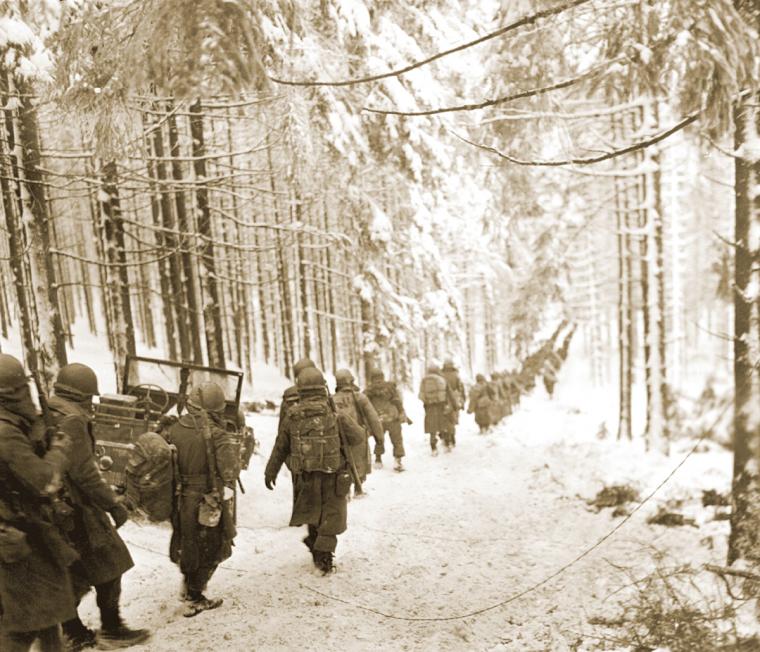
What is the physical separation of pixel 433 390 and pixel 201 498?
9016 mm

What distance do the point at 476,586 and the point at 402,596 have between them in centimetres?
84

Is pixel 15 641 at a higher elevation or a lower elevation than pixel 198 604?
higher

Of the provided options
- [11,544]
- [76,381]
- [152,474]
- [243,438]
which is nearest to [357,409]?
[243,438]

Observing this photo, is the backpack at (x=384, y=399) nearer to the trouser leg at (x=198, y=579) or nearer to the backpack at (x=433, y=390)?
the backpack at (x=433, y=390)

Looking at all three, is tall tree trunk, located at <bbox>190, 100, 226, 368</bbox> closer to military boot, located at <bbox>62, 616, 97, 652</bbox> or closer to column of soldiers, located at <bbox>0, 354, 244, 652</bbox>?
column of soldiers, located at <bbox>0, 354, 244, 652</bbox>

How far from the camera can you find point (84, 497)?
4.62m

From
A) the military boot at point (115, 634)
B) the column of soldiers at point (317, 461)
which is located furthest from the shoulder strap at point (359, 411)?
the military boot at point (115, 634)

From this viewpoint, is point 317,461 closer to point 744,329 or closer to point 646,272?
point 744,329

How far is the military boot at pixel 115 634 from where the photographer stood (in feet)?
16.1

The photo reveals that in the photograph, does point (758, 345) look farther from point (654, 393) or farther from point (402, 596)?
point (654, 393)

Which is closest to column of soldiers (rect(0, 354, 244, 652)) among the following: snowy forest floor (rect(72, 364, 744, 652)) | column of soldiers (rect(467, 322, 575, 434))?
snowy forest floor (rect(72, 364, 744, 652))

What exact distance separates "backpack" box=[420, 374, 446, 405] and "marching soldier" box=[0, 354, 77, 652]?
415 inches

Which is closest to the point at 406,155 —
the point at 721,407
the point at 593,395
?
the point at 721,407

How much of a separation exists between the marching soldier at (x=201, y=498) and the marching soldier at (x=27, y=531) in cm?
150
